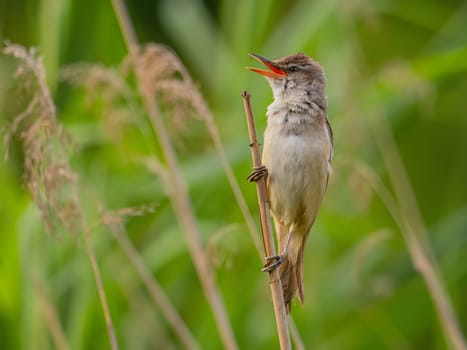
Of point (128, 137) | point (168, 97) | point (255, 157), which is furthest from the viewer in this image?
point (128, 137)

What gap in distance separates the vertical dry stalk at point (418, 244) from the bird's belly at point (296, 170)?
0.33 metres

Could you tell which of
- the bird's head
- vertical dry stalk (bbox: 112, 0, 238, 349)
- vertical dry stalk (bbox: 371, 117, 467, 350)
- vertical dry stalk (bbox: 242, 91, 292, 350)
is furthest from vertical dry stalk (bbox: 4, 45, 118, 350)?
vertical dry stalk (bbox: 371, 117, 467, 350)

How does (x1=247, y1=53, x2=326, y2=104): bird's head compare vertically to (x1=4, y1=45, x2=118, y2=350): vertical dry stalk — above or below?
above

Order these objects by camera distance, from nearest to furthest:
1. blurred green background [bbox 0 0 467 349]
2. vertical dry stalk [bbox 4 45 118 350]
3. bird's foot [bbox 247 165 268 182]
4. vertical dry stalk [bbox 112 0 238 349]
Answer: vertical dry stalk [bbox 4 45 118 350] < bird's foot [bbox 247 165 268 182] < vertical dry stalk [bbox 112 0 238 349] < blurred green background [bbox 0 0 467 349]

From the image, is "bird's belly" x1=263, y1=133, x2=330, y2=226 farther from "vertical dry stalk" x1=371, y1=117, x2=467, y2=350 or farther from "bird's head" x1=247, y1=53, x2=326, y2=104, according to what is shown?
"vertical dry stalk" x1=371, y1=117, x2=467, y2=350

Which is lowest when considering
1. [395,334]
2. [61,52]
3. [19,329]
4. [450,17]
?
[395,334]

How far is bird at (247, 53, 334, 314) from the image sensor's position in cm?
247

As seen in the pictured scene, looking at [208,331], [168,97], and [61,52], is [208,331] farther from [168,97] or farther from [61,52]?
[61,52]

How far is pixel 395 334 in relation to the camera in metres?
3.29

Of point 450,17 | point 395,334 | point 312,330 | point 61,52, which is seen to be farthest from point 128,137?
point 450,17

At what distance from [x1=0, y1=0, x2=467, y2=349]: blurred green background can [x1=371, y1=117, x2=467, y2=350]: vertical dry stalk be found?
0.06 feet

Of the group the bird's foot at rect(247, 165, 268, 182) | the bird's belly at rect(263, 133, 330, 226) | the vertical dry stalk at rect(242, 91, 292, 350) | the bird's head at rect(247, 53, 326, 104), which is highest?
the bird's head at rect(247, 53, 326, 104)

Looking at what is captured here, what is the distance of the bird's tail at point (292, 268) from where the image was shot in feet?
8.09

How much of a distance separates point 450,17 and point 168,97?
10.4 feet
